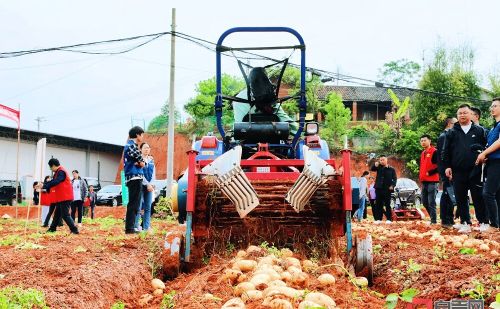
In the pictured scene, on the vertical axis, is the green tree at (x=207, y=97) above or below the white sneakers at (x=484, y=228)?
above

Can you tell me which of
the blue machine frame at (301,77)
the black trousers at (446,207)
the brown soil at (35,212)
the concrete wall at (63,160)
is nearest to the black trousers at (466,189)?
the black trousers at (446,207)

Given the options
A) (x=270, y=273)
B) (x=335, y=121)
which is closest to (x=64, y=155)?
(x=335, y=121)

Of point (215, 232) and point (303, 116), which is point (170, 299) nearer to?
point (215, 232)

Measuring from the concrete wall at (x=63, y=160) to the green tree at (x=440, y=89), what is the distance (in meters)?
25.4

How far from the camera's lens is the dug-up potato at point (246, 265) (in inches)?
197

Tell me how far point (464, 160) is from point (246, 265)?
5.05m

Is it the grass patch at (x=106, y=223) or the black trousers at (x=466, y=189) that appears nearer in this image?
the black trousers at (x=466, y=189)

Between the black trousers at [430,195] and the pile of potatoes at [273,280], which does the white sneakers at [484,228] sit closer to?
the black trousers at [430,195]

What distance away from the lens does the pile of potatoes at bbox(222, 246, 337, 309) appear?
12.6 ft

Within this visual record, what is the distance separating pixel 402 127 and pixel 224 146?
37801 mm

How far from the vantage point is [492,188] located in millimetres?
8055

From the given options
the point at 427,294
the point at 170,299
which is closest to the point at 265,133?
→ the point at 170,299

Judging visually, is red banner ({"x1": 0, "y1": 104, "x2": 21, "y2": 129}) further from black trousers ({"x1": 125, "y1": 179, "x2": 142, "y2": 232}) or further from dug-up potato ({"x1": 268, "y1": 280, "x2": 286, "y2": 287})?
dug-up potato ({"x1": 268, "y1": 280, "x2": 286, "y2": 287})

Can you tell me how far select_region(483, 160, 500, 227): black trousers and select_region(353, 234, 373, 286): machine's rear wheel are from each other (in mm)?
3139
